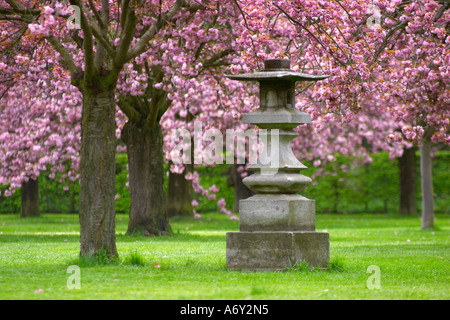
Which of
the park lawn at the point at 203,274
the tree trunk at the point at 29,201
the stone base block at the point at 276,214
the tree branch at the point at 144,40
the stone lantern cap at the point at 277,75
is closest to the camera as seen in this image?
the park lawn at the point at 203,274

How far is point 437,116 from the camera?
48.2 ft

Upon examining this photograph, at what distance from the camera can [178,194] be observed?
2622 centimetres

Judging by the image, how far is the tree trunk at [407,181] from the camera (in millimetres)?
30141

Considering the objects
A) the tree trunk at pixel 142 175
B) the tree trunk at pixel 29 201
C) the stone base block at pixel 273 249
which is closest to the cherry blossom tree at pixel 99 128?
the stone base block at pixel 273 249

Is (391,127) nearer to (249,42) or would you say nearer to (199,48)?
(199,48)

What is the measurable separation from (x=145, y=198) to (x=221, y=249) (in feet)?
15.0

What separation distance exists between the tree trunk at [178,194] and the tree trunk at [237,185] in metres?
3.82

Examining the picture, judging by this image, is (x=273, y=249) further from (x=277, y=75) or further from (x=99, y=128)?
(x=99, y=128)

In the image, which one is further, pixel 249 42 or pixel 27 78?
pixel 27 78

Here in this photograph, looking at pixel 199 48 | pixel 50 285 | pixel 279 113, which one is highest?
pixel 199 48

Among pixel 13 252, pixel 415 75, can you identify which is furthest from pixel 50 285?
pixel 415 75

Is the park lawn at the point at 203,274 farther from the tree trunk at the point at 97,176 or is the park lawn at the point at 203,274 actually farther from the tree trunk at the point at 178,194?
the tree trunk at the point at 178,194

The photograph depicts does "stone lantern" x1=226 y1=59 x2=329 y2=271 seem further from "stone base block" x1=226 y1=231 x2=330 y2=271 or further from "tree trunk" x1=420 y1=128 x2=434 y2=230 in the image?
"tree trunk" x1=420 y1=128 x2=434 y2=230

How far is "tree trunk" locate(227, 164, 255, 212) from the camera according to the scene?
30.2 m
